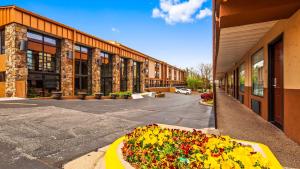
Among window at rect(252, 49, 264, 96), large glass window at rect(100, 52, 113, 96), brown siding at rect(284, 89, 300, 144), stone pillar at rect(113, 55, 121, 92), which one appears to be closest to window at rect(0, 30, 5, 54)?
large glass window at rect(100, 52, 113, 96)

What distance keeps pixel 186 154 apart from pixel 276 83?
268 inches

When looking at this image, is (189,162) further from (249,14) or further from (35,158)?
(249,14)

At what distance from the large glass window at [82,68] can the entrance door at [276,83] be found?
2173 cm

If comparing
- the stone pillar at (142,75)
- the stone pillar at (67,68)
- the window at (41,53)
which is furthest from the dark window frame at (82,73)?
the stone pillar at (142,75)

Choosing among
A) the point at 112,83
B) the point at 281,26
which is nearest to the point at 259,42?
the point at 281,26

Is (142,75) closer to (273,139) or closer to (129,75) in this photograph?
(129,75)

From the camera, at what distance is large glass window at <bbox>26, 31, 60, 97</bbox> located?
730 inches

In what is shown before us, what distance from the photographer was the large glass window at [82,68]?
24.2 m

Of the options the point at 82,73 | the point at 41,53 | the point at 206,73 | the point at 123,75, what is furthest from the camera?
the point at 206,73

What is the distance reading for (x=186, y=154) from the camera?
2.98 meters

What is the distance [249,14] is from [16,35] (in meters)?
18.7

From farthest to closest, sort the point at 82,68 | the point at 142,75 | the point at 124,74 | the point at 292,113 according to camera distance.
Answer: the point at 142,75 < the point at 124,74 < the point at 82,68 < the point at 292,113

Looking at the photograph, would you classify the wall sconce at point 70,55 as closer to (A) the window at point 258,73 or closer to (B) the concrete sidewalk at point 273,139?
(A) the window at point 258,73

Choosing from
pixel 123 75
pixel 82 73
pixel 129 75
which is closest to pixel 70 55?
pixel 82 73
